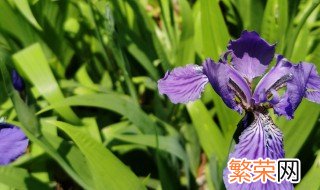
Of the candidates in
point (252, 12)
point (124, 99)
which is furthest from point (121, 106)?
point (252, 12)

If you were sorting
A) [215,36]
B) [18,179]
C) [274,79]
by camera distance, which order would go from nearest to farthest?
[274,79]
[18,179]
[215,36]

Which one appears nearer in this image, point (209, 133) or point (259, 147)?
point (259, 147)

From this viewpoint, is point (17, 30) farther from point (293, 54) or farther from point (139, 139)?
point (293, 54)

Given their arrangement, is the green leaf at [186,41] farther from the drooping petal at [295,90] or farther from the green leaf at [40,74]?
the drooping petal at [295,90]

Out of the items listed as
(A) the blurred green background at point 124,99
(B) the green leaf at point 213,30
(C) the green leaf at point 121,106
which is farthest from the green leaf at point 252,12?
(C) the green leaf at point 121,106

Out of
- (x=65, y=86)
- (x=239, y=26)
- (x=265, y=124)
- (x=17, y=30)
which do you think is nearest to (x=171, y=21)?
(x=239, y=26)

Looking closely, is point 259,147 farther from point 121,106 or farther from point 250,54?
point 121,106

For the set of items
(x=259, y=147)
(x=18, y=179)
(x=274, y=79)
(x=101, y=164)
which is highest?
(x=274, y=79)
